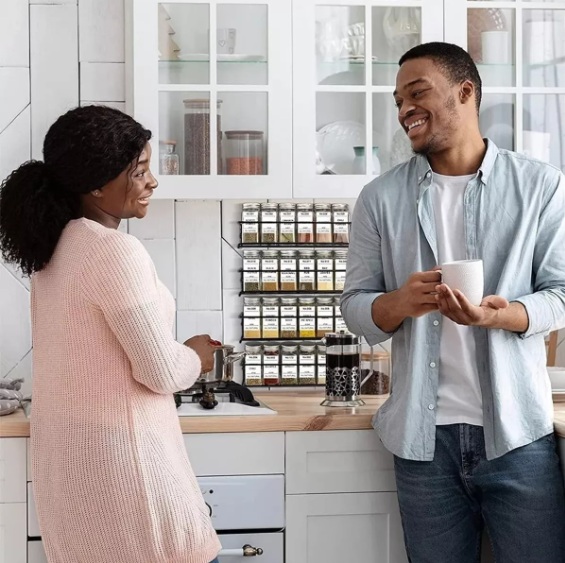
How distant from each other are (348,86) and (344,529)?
1.21 m

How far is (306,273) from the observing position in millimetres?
2812

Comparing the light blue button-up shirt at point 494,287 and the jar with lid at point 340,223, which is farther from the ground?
the jar with lid at point 340,223

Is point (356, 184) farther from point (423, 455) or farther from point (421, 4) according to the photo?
point (423, 455)

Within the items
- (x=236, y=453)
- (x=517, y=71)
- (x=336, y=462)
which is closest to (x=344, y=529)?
(x=336, y=462)

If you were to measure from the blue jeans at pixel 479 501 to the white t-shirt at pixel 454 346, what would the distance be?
4 centimetres

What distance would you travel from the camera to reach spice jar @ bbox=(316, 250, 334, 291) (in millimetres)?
2816

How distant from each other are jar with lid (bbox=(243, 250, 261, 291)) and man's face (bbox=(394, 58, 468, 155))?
964 mm

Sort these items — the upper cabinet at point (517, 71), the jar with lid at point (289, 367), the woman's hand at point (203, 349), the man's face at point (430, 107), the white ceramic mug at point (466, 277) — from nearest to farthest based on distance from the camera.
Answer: the white ceramic mug at point (466, 277) → the woman's hand at point (203, 349) → the man's face at point (430, 107) → the upper cabinet at point (517, 71) → the jar with lid at point (289, 367)

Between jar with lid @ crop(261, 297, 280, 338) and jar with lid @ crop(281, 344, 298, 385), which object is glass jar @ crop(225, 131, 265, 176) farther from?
jar with lid @ crop(281, 344, 298, 385)

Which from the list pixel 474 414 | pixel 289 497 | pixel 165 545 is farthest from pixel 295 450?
pixel 165 545

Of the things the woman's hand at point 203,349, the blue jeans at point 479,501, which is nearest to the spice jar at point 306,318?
the blue jeans at point 479,501

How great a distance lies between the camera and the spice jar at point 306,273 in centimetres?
281

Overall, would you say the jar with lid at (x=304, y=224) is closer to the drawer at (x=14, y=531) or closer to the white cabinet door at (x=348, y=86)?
the white cabinet door at (x=348, y=86)

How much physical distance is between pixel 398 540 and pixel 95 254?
119 centimetres
